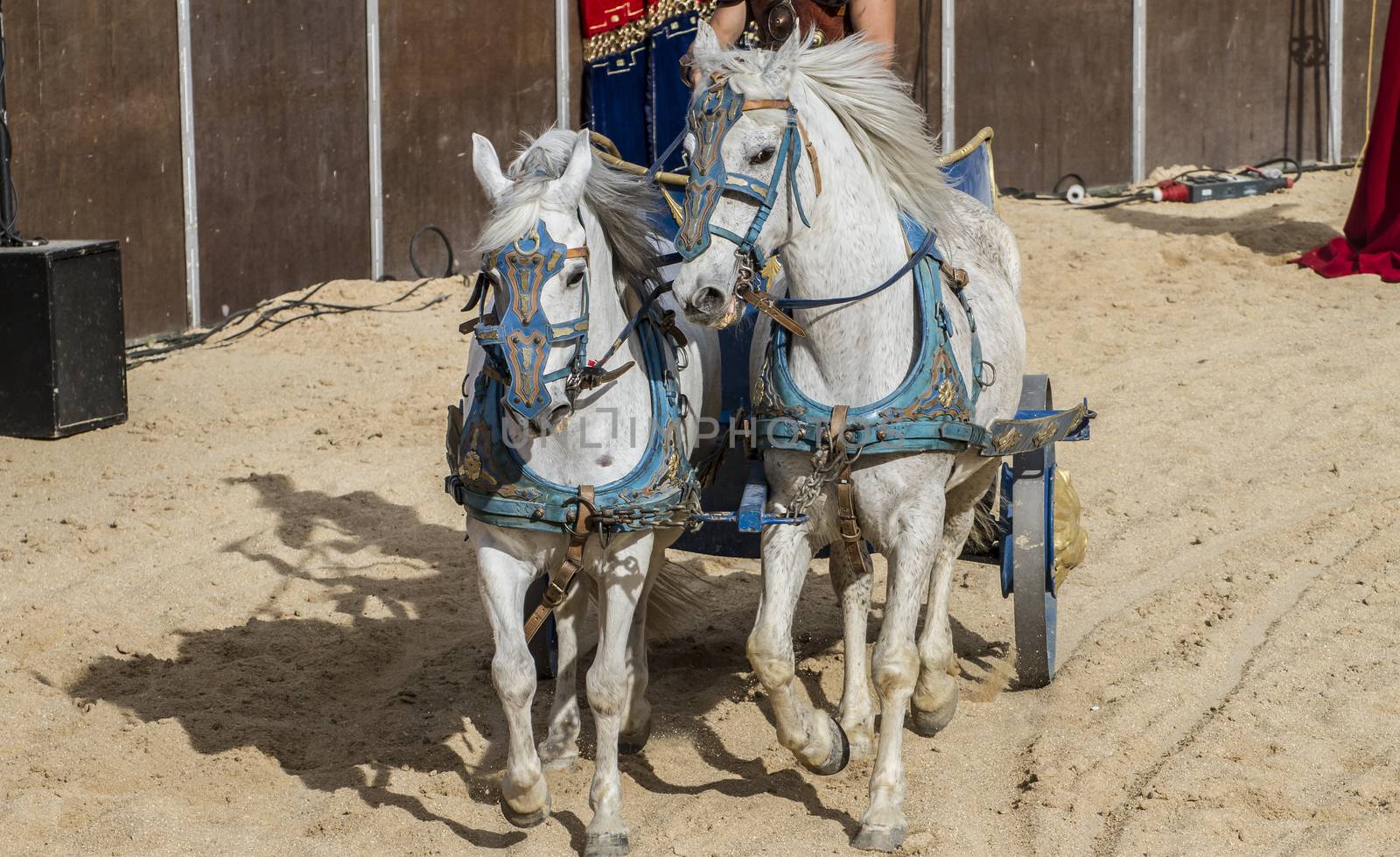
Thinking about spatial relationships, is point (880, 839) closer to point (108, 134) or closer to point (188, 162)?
point (108, 134)

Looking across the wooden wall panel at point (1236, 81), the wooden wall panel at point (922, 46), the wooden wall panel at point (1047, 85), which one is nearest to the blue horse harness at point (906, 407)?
the wooden wall panel at point (922, 46)

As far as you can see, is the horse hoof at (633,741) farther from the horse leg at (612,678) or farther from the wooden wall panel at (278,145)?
the wooden wall panel at (278,145)

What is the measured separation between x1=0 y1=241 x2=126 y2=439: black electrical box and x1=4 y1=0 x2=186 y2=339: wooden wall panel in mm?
1306

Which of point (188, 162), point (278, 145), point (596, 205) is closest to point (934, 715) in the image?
point (596, 205)

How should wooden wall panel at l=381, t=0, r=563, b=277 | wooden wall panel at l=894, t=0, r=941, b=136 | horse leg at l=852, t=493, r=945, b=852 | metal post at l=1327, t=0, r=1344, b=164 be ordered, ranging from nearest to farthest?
1. horse leg at l=852, t=493, r=945, b=852
2. wooden wall panel at l=381, t=0, r=563, b=277
3. wooden wall panel at l=894, t=0, r=941, b=136
4. metal post at l=1327, t=0, r=1344, b=164

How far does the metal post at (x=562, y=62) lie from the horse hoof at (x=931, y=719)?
7.37m

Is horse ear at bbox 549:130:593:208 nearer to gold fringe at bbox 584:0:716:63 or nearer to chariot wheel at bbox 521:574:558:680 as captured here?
chariot wheel at bbox 521:574:558:680

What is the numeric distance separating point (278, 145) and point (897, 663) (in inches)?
285

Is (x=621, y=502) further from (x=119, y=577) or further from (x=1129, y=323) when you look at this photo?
(x=1129, y=323)

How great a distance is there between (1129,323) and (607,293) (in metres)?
6.37

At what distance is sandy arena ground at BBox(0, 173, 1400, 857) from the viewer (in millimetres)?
4090

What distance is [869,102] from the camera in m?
3.92

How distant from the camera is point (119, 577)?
5949 mm

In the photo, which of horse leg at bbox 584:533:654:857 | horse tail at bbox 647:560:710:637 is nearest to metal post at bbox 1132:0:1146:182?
horse tail at bbox 647:560:710:637
